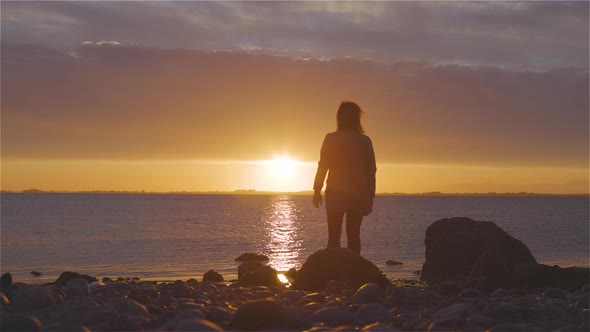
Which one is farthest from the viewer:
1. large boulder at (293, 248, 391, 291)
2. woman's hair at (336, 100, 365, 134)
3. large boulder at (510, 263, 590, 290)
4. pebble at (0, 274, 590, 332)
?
large boulder at (510, 263, 590, 290)

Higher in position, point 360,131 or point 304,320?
point 360,131

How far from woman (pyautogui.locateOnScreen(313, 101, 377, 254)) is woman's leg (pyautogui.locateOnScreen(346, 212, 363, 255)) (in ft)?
0.06

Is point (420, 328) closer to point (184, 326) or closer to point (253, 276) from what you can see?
point (184, 326)

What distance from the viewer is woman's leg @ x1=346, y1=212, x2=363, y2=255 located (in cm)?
1113

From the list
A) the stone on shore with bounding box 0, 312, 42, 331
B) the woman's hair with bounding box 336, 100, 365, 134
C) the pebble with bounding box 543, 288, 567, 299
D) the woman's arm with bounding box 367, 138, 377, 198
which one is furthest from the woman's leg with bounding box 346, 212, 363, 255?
the stone on shore with bounding box 0, 312, 42, 331

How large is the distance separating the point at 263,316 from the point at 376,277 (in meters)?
4.71

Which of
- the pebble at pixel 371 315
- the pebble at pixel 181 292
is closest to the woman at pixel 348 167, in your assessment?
the pebble at pixel 181 292

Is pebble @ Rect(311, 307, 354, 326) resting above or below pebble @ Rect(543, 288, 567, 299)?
above

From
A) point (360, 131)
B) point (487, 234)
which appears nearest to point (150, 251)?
point (487, 234)

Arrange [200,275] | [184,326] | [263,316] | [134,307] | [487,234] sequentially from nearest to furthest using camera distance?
1. [184,326]
2. [263,316]
3. [134,307]
4. [487,234]
5. [200,275]

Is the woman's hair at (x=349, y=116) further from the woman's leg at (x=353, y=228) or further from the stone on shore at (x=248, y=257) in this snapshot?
the stone on shore at (x=248, y=257)

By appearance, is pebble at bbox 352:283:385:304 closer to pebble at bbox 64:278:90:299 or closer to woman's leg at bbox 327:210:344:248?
woman's leg at bbox 327:210:344:248

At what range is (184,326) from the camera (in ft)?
18.3

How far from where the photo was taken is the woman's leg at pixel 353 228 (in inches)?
438
